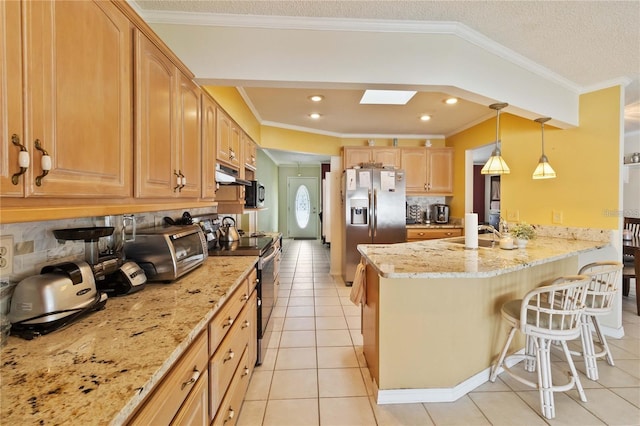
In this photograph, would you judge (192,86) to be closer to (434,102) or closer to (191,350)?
(191,350)

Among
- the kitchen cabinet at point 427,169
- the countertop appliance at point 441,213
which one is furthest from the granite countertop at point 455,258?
the kitchen cabinet at point 427,169

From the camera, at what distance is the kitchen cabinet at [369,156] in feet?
14.6

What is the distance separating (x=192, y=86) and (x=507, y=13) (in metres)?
2.01

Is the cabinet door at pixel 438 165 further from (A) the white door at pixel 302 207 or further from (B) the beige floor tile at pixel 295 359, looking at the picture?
(A) the white door at pixel 302 207

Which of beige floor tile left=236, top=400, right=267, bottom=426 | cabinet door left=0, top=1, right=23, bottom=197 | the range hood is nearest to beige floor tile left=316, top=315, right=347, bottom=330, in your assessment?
beige floor tile left=236, top=400, right=267, bottom=426

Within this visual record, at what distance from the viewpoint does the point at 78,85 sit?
0.93 m

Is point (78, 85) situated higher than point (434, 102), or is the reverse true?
point (434, 102)

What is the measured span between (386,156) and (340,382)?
11.2ft

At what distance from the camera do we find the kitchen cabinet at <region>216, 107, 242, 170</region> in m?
2.30

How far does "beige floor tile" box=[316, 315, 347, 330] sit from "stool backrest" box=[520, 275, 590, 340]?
162 cm

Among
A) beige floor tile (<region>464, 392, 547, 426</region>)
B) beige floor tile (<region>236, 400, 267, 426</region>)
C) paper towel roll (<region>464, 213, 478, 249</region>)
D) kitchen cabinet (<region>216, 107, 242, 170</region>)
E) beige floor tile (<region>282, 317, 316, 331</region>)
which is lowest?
beige floor tile (<region>236, 400, 267, 426</region>)

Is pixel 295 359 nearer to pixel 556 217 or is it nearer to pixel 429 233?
pixel 429 233

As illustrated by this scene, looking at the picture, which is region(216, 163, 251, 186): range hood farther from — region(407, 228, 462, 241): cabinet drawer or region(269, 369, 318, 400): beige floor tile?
region(407, 228, 462, 241): cabinet drawer

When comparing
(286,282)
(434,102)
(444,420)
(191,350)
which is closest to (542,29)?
(434,102)
